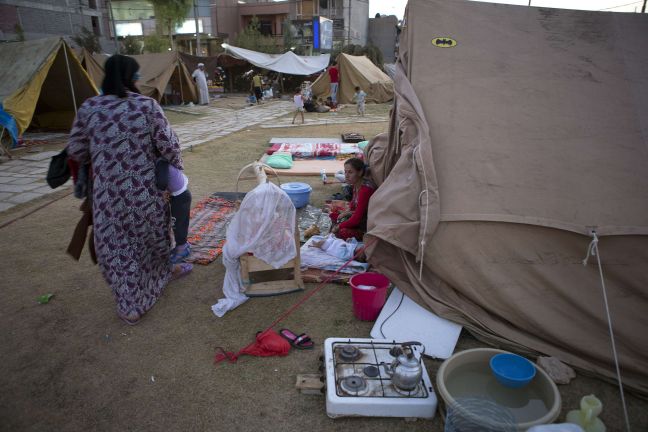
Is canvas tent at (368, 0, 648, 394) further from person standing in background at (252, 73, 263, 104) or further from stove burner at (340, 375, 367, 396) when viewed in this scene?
person standing in background at (252, 73, 263, 104)

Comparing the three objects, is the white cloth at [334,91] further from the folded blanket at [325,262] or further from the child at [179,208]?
the child at [179,208]

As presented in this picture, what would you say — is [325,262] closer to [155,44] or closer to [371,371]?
[371,371]

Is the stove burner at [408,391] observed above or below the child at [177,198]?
below

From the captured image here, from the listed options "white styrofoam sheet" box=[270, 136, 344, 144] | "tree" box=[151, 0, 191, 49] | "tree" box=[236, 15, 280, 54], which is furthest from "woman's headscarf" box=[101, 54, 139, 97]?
"tree" box=[151, 0, 191, 49]

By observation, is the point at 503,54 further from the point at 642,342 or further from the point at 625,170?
the point at 642,342

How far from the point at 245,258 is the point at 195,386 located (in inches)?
38.6

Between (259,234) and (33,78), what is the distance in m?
7.73

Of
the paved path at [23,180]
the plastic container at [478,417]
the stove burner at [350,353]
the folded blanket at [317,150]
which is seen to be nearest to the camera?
the plastic container at [478,417]

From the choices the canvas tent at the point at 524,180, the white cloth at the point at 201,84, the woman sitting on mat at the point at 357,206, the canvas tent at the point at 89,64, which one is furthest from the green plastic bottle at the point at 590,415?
the white cloth at the point at 201,84

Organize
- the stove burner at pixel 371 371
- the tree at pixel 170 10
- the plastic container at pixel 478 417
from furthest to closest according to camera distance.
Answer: the tree at pixel 170 10 < the stove burner at pixel 371 371 < the plastic container at pixel 478 417

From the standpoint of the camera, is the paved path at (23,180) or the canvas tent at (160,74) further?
the canvas tent at (160,74)

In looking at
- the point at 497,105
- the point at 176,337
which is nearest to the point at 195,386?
the point at 176,337

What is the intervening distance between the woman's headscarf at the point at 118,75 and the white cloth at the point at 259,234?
1.08m

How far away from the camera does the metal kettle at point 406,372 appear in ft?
6.66
